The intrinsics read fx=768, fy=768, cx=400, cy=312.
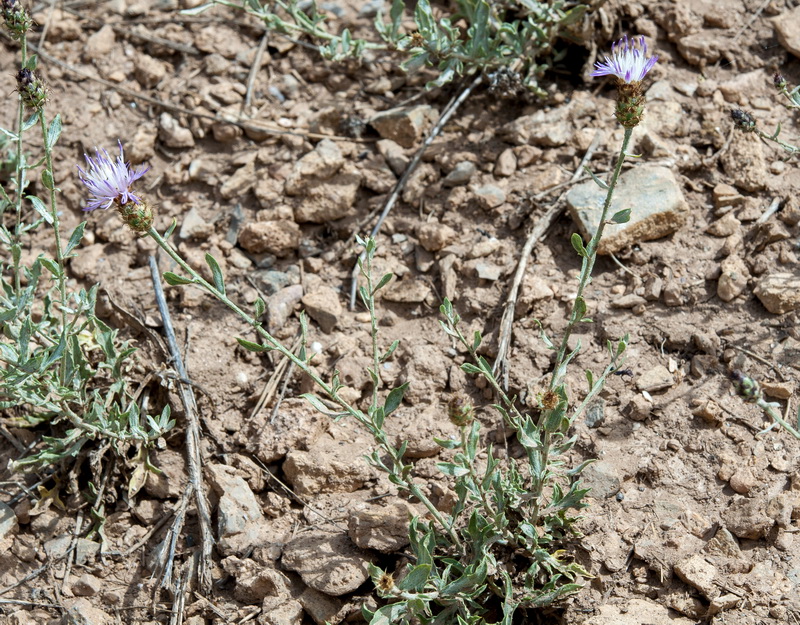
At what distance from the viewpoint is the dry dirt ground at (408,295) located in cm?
351

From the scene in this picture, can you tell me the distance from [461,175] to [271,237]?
123 centimetres

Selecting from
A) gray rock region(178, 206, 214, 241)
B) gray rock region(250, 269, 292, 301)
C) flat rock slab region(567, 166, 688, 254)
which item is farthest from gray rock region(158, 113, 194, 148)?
flat rock slab region(567, 166, 688, 254)

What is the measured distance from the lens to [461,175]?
4.75 metres

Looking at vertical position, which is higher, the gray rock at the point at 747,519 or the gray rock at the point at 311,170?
the gray rock at the point at 311,170

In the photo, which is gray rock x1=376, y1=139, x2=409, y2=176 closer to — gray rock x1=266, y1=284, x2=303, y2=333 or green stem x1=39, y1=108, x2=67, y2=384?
gray rock x1=266, y1=284, x2=303, y2=333

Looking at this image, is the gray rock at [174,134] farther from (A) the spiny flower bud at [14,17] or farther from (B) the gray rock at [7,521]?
(B) the gray rock at [7,521]

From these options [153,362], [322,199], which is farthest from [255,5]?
[153,362]

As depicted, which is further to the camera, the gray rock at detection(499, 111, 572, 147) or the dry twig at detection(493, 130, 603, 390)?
the gray rock at detection(499, 111, 572, 147)

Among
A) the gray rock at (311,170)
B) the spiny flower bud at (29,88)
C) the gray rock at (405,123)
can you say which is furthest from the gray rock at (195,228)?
the spiny flower bud at (29,88)

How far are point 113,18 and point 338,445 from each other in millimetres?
3926

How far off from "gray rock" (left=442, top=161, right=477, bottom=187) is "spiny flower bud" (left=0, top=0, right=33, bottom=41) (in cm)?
243

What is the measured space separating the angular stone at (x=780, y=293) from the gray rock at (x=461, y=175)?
1775mm

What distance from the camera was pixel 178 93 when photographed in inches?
212

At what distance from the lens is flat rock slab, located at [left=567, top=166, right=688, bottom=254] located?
4203mm
